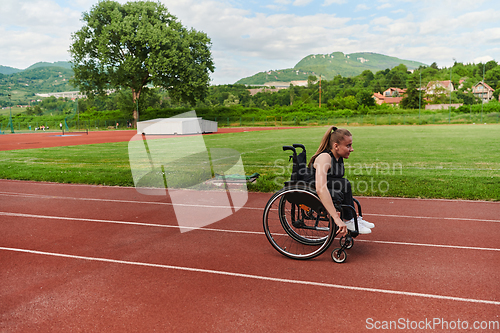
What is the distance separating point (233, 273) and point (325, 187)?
4.29ft

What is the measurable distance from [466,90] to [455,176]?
80.4m

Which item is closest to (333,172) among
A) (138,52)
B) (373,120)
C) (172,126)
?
(172,126)

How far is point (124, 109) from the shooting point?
53.0 meters

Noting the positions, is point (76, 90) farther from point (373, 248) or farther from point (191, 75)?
point (373, 248)

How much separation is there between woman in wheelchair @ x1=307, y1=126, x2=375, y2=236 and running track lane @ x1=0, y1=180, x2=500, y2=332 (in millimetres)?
631

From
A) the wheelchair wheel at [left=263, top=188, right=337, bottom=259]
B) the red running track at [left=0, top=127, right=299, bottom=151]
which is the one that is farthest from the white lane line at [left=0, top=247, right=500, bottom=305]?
the red running track at [left=0, top=127, right=299, bottom=151]

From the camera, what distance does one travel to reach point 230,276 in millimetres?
3623

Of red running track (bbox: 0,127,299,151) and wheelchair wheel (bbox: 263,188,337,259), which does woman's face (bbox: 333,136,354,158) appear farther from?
red running track (bbox: 0,127,299,151)

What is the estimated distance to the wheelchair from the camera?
389 cm

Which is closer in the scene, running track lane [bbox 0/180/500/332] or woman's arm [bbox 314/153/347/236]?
running track lane [bbox 0/180/500/332]

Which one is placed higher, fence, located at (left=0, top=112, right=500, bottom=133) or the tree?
the tree

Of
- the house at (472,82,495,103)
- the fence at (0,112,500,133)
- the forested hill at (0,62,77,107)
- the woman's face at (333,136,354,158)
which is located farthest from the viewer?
the forested hill at (0,62,77,107)

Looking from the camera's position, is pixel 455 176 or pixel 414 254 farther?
pixel 455 176

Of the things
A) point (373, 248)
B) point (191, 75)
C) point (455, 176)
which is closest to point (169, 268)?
point (373, 248)
